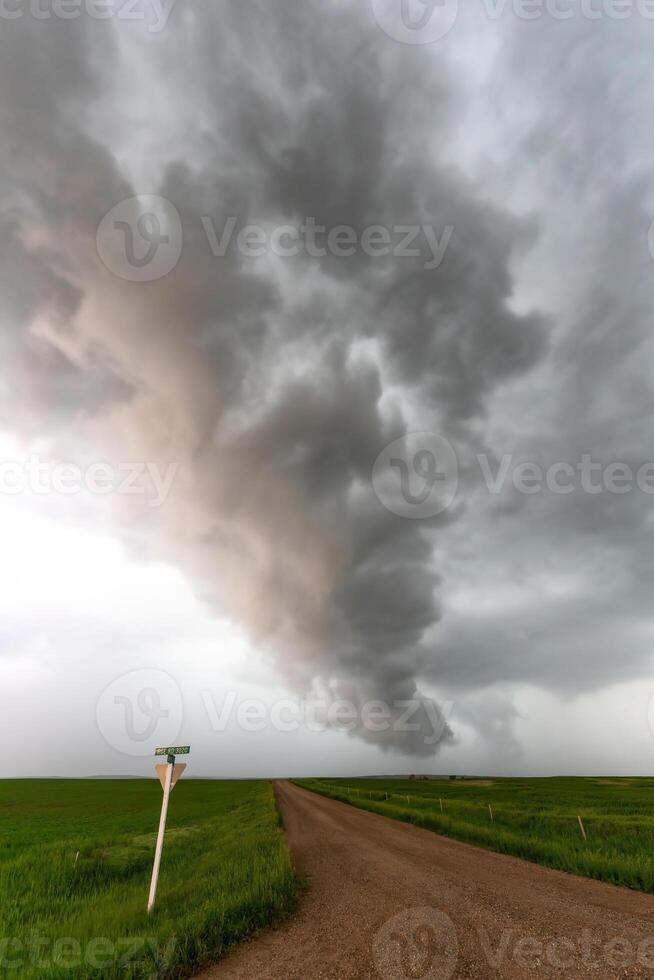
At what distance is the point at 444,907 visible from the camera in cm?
914

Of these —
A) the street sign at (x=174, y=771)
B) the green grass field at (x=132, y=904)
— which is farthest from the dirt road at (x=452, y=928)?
the street sign at (x=174, y=771)

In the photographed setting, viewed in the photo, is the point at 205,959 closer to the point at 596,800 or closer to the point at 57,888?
the point at 57,888

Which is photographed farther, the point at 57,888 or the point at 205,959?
the point at 57,888

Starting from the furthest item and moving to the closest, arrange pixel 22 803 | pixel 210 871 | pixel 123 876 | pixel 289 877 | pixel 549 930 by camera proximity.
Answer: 1. pixel 22 803
2. pixel 123 876
3. pixel 210 871
4. pixel 289 877
5. pixel 549 930

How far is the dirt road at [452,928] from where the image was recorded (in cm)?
661

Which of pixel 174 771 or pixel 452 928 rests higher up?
pixel 174 771

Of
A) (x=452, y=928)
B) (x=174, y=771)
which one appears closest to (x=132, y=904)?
(x=174, y=771)

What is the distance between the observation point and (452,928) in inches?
315

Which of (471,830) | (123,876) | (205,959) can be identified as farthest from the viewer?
(471,830)

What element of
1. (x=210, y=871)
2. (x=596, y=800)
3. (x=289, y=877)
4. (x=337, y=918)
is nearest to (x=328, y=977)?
(x=337, y=918)

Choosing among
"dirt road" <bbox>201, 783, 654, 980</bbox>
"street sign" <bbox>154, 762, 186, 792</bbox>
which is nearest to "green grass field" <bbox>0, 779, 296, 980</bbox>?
"dirt road" <bbox>201, 783, 654, 980</bbox>

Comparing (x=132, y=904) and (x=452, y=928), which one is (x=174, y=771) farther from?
(x=452, y=928)

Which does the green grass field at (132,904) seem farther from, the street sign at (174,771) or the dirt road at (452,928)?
the street sign at (174,771)

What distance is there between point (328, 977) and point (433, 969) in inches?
60.8
